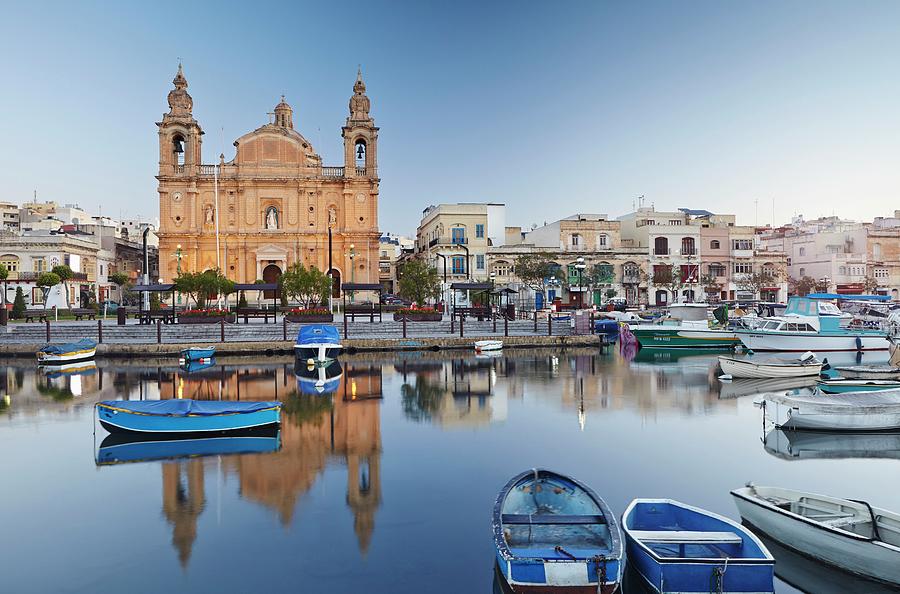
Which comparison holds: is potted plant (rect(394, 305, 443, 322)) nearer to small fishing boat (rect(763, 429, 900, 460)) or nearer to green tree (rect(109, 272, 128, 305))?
small fishing boat (rect(763, 429, 900, 460))

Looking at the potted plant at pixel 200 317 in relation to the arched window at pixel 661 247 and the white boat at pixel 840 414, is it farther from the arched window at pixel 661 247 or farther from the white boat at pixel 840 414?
the arched window at pixel 661 247

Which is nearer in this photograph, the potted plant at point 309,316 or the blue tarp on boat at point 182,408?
the blue tarp on boat at point 182,408

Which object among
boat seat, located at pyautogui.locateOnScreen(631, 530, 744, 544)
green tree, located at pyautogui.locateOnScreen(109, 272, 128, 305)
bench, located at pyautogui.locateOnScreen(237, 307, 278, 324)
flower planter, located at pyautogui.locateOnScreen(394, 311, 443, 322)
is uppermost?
green tree, located at pyautogui.locateOnScreen(109, 272, 128, 305)

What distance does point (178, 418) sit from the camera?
1527 centimetres

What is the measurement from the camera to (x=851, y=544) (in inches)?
309

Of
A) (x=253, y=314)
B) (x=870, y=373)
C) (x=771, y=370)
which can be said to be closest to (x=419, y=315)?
(x=253, y=314)

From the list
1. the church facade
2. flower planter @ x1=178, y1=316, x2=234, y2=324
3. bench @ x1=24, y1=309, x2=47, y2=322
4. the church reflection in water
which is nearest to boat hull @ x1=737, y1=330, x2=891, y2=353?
the church reflection in water

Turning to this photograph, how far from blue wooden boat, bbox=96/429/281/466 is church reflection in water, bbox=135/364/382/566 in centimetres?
41

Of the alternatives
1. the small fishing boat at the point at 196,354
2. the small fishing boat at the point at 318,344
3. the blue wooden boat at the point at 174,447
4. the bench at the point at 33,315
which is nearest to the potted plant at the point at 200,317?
the small fishing boat at the point at 196,354

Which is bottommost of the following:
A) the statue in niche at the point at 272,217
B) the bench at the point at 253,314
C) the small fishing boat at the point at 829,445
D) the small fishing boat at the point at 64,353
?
the small fishing boat at the point at 829,445

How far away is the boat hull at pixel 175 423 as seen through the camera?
15.3 meters

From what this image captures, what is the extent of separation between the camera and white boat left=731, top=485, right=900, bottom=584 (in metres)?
7.67

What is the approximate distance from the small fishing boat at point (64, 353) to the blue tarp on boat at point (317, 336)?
10.4 meters

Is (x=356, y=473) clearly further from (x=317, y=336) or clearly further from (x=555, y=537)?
(x=317, y=336)
